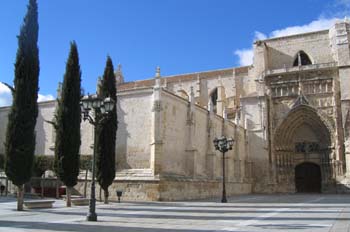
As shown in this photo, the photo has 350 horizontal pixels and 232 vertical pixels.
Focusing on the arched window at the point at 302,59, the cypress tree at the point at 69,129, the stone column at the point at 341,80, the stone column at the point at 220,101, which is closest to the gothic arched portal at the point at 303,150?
the stone column at the point at 341,80

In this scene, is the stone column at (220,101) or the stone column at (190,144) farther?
the stone column at (220,101)

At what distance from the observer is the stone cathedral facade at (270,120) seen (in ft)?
86.2

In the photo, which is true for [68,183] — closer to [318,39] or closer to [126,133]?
[126,133]

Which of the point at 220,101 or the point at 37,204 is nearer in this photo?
the point at 37,204

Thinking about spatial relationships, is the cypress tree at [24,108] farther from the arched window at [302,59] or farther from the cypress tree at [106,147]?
the arched window at [302,59]

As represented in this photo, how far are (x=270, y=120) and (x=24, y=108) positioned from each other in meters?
26.4

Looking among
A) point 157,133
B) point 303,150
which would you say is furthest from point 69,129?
point 303,150

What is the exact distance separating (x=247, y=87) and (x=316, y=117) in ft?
25.9

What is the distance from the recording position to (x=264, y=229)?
983 centimetres

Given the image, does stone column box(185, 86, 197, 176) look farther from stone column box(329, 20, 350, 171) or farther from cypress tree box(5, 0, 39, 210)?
stone column box(329, 20, 350, 171)

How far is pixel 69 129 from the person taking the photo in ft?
58.6

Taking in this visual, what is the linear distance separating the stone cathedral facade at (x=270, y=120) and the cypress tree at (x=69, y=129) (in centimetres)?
634

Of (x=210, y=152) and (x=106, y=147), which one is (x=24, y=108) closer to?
(x=106, y=147)

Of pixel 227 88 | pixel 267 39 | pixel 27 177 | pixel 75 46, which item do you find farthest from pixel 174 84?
pixel 27 177
